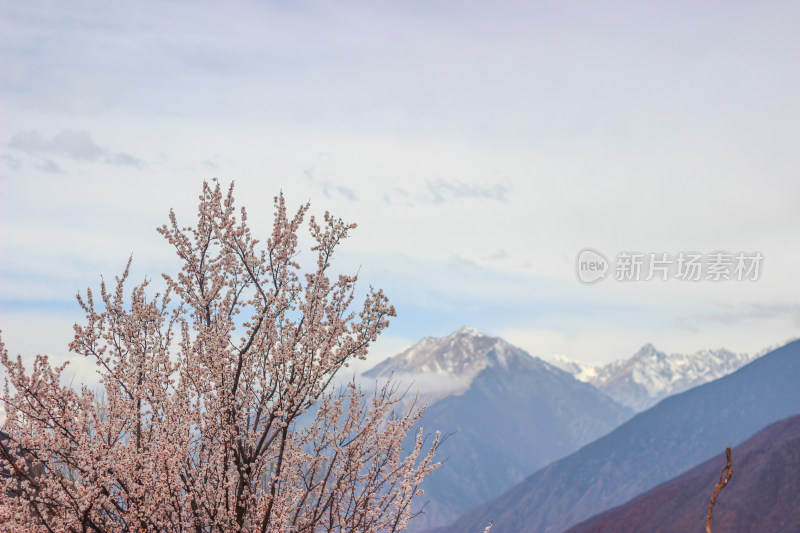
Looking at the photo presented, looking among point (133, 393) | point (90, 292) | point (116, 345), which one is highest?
point (90, 292)

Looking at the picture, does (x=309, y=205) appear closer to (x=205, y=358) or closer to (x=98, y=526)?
(x=205, y=358)

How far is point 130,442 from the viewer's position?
12977 mm

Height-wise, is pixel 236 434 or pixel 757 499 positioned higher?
pixel 236 434

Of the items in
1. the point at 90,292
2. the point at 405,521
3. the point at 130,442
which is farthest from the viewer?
the point at 90,292

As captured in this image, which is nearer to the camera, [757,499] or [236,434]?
[236,434]

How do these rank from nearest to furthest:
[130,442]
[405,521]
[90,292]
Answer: [405,521], [130,442], [90,292]

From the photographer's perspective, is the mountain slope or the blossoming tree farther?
the mountain slope

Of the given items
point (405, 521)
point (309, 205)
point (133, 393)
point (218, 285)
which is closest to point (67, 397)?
point (133, 393)

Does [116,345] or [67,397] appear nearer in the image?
[67,397]

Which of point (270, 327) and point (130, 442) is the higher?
point (270, 327)

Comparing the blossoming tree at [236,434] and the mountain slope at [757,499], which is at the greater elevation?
the blossoming tree at [236,434]

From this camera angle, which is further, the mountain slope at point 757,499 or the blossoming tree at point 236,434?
the mountain slope at point 757,499

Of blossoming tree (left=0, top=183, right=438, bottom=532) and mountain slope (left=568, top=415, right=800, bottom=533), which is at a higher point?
blossoming tree (left=0, top=183, right=438, bottom=532)

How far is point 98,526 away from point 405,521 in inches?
223
